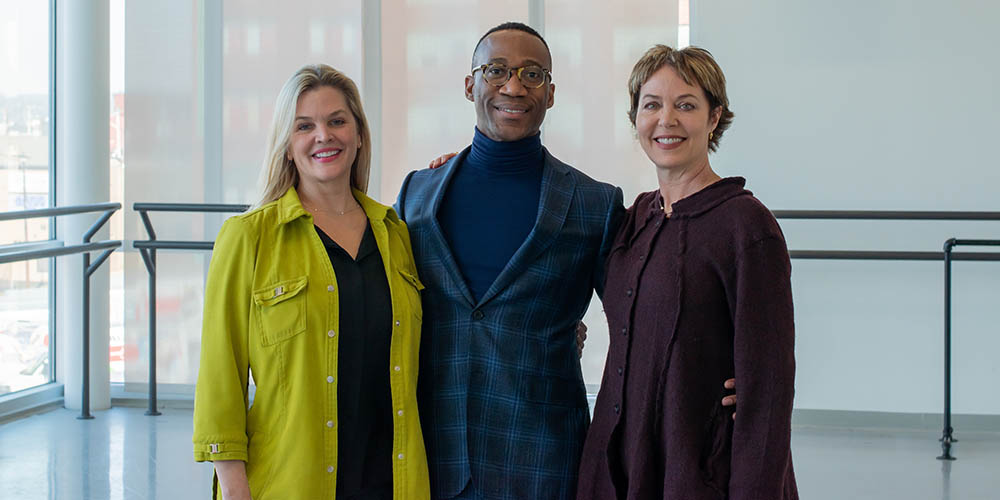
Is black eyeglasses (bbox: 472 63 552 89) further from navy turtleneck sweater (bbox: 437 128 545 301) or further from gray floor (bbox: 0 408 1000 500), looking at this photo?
gray floor (bbox: 0 408 1000 500)

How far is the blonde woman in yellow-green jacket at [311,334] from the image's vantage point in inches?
72.4

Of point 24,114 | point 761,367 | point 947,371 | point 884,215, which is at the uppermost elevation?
point 24,114

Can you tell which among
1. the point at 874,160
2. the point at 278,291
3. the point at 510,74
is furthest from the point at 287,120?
the point at 874,160

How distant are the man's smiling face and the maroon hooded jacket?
0.36 m

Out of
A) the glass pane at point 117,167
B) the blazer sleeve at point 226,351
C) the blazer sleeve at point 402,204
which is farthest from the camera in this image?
the glass pane at point 117,167

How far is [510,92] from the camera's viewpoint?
2.07m

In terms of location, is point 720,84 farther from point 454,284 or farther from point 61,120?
point 61,120

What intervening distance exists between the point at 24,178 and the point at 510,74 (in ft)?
13.5

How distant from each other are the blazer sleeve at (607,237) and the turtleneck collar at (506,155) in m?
0.19

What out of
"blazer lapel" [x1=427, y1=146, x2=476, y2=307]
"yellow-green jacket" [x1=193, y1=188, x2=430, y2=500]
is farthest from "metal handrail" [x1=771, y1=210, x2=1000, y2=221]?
"yellow-green jacket" [x1=193, y1=188, x2=430, y2=500]

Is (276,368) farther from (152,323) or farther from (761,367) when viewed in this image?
(152,323)

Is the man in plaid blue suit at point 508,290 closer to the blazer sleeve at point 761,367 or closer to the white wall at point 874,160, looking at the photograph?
the blazer sleeve at point 761,367

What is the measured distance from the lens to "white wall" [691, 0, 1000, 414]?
195 inches

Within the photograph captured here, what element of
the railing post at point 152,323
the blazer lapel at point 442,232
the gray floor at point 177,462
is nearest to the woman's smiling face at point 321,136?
the blazer lapel at point 442,232
